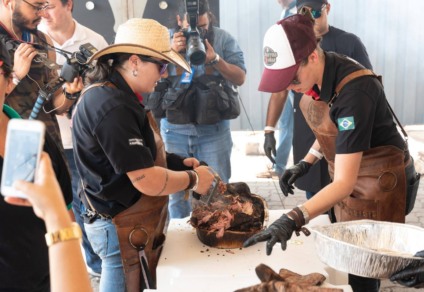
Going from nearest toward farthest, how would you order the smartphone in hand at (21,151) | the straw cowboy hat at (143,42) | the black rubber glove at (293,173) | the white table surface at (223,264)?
1. the smartphone in hand at (21,151)
2. the white table surface at (223,264)
3. the straw cowboy hat at (143,42)
4. the black rubber glove at (293,173)

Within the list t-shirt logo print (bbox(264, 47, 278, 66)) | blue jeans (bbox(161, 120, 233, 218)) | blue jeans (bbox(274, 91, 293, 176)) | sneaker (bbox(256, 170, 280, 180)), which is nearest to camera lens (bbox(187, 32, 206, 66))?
blue jeans (bbox(161, 120, 233, 218))

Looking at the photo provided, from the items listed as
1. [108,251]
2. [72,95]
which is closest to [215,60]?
[72,95]

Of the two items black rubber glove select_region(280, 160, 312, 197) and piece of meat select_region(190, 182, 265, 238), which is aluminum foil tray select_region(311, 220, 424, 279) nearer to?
piece of meat select_region(190, 182, 265, 238)

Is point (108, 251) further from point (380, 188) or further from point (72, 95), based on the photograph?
point (380, 188)

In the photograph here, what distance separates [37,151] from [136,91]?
5.29ft

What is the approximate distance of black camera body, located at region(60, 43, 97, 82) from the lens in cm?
332

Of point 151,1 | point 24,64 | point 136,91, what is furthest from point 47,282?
point 151,1

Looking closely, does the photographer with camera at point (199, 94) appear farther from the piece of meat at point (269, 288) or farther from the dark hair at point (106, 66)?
the piece of meat at point (269, 288)

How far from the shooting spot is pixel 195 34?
3.83m

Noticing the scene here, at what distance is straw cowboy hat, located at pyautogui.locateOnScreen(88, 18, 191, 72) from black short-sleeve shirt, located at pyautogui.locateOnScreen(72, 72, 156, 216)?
0.14 m

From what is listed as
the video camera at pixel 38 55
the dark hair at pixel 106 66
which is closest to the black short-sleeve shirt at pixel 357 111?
the dark hair at pixel 106 66

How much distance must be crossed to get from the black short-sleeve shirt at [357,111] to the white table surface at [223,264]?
56 centimetres

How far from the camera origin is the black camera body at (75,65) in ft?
10.9

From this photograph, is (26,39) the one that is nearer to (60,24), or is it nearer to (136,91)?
(60,24)
